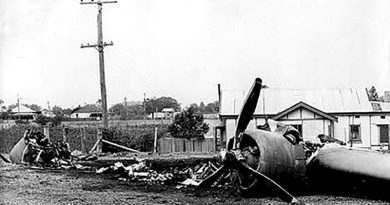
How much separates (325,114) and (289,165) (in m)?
26.7

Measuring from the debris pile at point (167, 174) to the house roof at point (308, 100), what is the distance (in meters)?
19.2

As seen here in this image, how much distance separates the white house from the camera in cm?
4059

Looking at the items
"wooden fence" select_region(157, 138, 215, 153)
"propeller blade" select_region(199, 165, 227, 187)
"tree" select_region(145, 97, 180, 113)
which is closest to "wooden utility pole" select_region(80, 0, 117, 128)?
"wooden fence" select_region(157, 138, 215, 153)

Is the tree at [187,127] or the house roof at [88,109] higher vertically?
the house roof at [88,109]

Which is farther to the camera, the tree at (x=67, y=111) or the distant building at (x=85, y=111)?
the tree at (x=67, y=111)

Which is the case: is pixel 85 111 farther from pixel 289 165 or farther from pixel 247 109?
pixel 289 165

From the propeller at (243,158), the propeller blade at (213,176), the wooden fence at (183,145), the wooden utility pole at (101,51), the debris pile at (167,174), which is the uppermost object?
the wooden utility pole at (101,51)

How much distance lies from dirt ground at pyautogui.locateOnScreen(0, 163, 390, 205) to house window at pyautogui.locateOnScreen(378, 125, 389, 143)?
85.8 ft

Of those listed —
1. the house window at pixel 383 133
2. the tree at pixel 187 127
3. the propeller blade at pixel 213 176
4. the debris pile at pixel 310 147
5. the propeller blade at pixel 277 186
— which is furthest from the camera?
the tree at pixel 187 127

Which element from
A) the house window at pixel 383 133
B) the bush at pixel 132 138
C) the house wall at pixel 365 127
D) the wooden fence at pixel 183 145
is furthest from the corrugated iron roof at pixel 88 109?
the house window at pixel 383 133

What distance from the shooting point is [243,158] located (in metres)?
14.7

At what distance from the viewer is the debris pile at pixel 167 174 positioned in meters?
19.9

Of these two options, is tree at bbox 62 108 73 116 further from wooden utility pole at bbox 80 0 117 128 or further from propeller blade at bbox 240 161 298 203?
propeller blade at bbox 240 161 298 203

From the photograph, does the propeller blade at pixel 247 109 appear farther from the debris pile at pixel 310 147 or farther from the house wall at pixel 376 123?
the house wall at pixel 376 123
